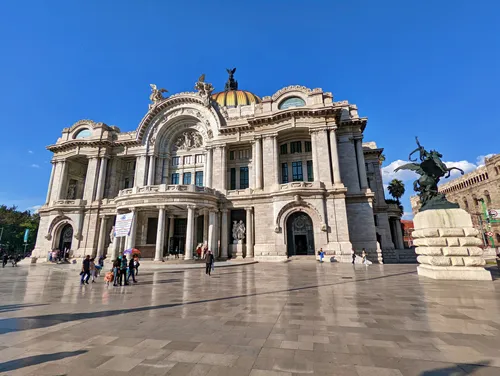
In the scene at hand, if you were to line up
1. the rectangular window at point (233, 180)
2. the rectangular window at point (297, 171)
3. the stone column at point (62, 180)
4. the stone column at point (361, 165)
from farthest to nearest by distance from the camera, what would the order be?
the stone column at point (62, 180) → the rectangular window at point (233, 180) → the rectangular window at point (297, 171) → the stone column at point (361, 165)

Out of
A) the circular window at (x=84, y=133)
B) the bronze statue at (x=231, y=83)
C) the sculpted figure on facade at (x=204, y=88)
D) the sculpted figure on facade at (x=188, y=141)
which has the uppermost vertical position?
the bronze statue at (x=231, y=83)

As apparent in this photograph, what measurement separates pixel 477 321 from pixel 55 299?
13.1m

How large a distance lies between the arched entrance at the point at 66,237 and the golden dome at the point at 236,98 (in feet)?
102

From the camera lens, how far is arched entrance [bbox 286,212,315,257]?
92.8 ft

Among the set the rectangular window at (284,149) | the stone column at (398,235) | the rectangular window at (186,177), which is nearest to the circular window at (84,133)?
the rectangular window at (186,177)

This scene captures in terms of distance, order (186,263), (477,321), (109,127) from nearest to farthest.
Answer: (477,321)
(186,263)
(109,127)

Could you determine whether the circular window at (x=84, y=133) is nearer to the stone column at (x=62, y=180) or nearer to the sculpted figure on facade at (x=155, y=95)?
the stone column at (x=62, y=180)

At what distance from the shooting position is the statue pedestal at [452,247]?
12.0 meters

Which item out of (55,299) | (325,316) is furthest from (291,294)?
(55,299)

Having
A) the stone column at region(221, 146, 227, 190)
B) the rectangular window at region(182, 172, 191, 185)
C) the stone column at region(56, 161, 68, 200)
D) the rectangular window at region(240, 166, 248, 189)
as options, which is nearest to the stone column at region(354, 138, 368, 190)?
the rectangular window at region(240, 166, 248, 189)

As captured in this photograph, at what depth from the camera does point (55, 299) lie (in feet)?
30.1

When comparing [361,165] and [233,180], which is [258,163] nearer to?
[233,180]

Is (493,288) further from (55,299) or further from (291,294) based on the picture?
(55,299)

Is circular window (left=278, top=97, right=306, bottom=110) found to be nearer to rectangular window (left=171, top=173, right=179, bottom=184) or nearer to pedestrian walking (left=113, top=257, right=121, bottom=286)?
rectangular window (left=171, top=173, right=179, bottom=184)
